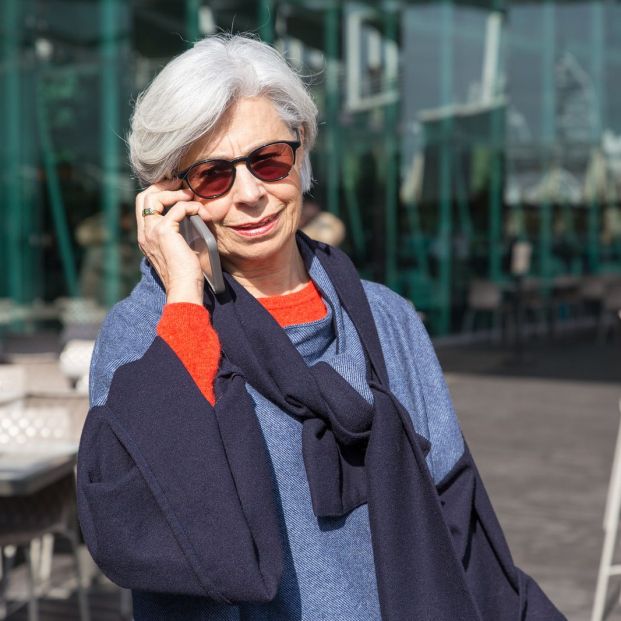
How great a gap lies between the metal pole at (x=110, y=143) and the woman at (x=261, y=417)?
10.1m

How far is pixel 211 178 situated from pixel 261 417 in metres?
0.38

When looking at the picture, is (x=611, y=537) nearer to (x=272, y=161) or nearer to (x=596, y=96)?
(x=272, y=161)

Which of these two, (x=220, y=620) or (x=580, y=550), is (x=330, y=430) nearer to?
(x=220, y=620)

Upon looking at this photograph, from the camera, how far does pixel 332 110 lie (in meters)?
14.2

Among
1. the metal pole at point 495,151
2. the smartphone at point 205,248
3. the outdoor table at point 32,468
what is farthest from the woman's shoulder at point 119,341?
the metal pole at point 495,151

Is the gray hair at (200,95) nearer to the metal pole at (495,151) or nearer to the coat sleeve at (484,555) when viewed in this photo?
the coat sleeve at (484,555)

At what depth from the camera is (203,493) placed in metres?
1.43

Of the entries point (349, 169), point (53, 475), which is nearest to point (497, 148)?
point (349, 169)

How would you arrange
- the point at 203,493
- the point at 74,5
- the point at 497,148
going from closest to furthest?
the point at 203,493 → the point at 74,5 → the point at 497,148

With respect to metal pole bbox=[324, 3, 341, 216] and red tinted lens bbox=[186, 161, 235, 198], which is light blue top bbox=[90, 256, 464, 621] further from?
metal pole bbox=[324, 3, 341, 216]

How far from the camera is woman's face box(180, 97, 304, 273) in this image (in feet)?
5.65

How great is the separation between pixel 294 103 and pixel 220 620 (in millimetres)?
805

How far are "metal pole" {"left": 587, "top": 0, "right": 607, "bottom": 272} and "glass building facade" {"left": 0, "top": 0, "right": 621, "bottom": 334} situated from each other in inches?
1.4

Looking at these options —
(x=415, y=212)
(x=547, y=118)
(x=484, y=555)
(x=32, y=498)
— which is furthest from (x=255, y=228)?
(x=547, y=118)
